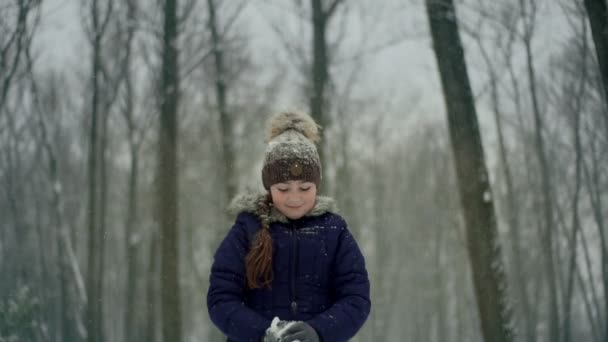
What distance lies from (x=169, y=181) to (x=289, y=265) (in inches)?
303

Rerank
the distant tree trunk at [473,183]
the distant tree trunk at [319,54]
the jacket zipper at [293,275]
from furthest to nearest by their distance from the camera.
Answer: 1. the distant tree trunk at [319,54]
2. the distant tree trunk at [473,183]
3. the jacket zipper at [293,275]

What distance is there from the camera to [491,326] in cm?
589

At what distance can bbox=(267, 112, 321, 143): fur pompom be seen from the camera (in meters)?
2.57

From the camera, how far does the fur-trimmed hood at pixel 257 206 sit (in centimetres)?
229

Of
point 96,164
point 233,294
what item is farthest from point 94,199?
point 233,294

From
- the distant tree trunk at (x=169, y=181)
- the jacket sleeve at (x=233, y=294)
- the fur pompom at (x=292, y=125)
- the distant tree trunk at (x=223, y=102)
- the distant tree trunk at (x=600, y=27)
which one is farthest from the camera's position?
the distant tree trunk at (x=223, y=102)

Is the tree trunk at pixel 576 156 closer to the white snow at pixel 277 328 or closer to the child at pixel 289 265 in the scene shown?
the child at pixel 289 265

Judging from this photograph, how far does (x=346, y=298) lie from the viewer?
2.12m

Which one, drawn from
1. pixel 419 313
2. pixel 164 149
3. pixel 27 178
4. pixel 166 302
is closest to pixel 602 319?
pixel 166 302

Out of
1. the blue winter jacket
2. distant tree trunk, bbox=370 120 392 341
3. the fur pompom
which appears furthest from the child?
distant tree trunk, bbox=370 120 392 341

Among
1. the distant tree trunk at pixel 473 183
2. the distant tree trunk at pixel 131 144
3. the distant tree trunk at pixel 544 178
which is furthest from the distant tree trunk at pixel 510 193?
the distant tree trunk at pixel 131 144

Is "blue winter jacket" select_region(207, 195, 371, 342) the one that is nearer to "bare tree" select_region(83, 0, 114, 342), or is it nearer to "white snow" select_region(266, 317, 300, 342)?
"white snow" select_region(266, 317, 300, 342)

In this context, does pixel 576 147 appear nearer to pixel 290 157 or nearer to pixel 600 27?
pixel 600 27

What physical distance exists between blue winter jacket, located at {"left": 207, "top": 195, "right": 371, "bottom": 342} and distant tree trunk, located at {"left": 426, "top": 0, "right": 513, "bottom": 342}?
414 cm
